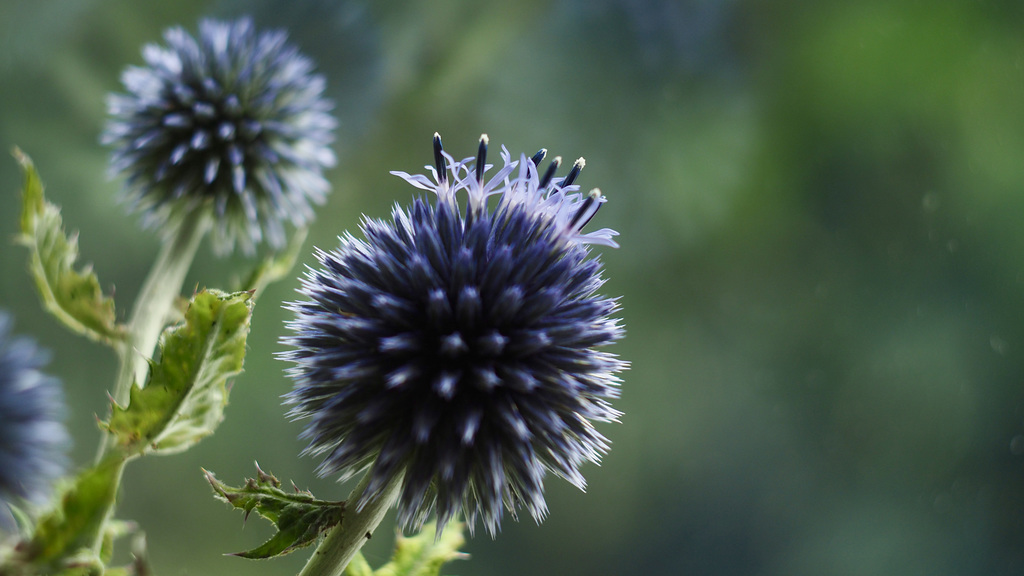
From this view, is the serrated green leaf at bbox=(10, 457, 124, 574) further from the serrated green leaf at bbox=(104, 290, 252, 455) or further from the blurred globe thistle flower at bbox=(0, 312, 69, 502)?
the blurred globe thistle flower at bbox=(0, 312, 69, 502)

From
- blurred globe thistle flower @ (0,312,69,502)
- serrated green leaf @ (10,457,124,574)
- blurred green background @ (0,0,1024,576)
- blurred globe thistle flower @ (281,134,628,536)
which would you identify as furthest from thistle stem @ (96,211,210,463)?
blurred green background @ (0,0,1024,576)

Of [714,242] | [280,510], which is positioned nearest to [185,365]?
[280,510]

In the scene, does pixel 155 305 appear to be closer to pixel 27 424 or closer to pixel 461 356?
pixel 27 424

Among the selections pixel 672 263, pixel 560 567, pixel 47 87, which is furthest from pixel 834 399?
pixel 47 87

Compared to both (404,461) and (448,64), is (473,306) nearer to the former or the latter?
(404,461)

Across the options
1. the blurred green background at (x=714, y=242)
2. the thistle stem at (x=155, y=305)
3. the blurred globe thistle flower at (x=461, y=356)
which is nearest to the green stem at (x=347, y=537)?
the blurred globe thistle flower at (x=461, y=356)
